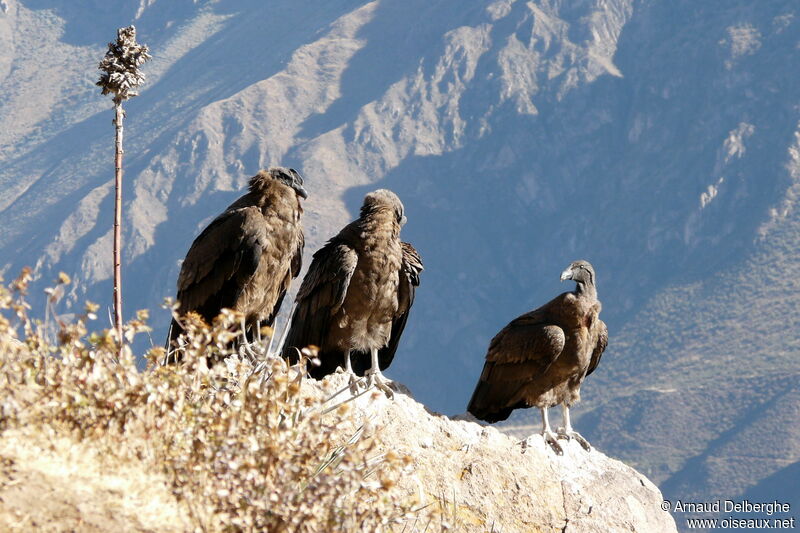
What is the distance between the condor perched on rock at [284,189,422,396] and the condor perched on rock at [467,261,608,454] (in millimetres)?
2117

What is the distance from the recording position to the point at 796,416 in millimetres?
185750

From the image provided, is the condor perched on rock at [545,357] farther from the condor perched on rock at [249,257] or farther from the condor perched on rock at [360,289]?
the condor perched on rock at [249,257]

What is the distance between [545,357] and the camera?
1488 centimetres

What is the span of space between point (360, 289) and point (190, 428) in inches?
250

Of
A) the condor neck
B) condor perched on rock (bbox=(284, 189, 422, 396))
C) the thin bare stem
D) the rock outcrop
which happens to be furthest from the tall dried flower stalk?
the condor neck

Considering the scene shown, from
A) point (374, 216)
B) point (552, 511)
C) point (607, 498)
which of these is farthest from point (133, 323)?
point (374, 216)

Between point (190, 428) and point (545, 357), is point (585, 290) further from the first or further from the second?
point (190, 428)

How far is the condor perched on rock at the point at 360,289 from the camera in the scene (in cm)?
1312

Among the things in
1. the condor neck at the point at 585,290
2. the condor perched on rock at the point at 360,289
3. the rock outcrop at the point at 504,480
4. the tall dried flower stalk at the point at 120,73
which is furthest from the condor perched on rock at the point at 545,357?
the tall dried flower stalk at the point at 120,73

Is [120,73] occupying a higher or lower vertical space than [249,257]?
higher

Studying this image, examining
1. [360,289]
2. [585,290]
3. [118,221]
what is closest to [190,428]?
[118,221]

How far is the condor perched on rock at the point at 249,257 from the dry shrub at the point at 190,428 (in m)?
5.21

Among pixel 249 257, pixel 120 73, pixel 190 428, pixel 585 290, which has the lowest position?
pixel 190 428

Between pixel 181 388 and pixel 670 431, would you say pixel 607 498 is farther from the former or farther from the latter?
pixel 670 431
